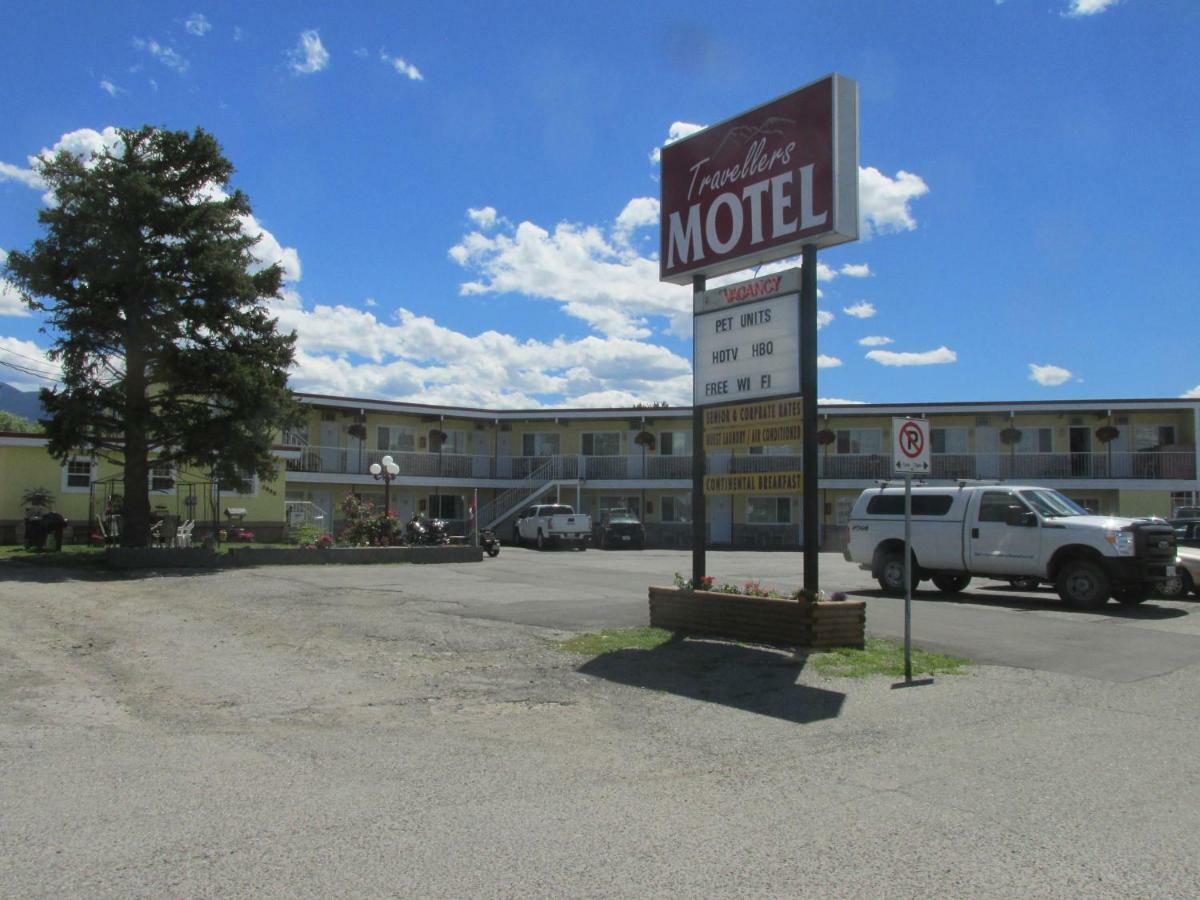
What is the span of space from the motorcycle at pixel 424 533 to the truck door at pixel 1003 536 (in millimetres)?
15317

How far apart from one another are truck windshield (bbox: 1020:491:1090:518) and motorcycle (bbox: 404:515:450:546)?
53.2ft

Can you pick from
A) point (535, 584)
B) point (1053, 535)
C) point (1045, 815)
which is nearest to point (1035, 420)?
point (1053, 535)

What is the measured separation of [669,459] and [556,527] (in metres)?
7.30

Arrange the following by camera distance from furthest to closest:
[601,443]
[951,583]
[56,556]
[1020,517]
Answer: [601,443]
[56,556]
[951,583]
[1020,517]

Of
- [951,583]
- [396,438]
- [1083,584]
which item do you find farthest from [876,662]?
[396,438]

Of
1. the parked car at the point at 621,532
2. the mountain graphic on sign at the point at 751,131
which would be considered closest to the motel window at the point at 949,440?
the parked car at the point at 621,532

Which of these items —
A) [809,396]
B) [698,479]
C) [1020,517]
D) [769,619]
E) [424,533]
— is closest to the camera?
[809,396]

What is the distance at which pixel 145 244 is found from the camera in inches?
856

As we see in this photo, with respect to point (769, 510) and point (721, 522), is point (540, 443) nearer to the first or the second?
point (721, 522)

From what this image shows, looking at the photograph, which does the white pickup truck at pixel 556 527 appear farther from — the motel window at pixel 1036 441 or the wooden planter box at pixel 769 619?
the wooden planter box at pixel 769 619

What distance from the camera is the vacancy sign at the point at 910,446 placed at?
→ 912cm

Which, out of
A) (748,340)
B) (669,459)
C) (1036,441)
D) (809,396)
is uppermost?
(1036,441)

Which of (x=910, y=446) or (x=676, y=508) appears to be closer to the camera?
(x=910, y=446)

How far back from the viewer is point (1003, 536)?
1591 centimetres
